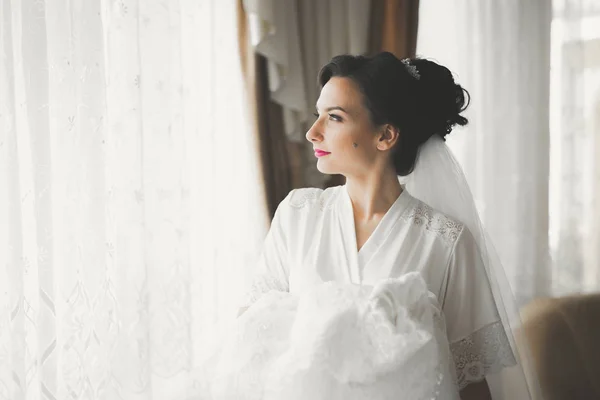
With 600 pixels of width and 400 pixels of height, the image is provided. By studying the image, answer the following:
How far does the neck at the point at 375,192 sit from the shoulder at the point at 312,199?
0.07 metres

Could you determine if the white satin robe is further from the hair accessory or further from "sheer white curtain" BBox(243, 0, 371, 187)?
"sheer white curtain" BBox(243, 0, 371, 187)

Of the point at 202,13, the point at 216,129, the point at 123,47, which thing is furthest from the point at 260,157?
the point at 123,47

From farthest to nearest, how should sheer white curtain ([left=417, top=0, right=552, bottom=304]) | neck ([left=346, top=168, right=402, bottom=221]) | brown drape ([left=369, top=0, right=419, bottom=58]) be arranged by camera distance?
sheer white curtain ([left=417, top=0, right=552, bottom=304]), brown drape ([left=369, top=0, right=419, bottom=58]), neck ([left=346, top=168, right=402, bottom=221])

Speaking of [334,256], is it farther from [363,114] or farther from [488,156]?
[488,156]

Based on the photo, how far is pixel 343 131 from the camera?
1.51 metres

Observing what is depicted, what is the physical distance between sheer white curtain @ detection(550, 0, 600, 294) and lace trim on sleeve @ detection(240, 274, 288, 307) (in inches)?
57.0

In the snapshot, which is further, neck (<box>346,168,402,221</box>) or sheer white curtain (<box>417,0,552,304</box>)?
sheer white curtain (<box>417,0,552,304</box>)

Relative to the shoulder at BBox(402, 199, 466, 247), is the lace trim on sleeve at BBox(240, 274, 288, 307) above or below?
below

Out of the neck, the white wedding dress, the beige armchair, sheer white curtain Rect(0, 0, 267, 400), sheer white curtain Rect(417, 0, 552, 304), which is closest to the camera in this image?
the white wedding dress

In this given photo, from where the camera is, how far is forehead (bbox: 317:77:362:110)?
4.95ft

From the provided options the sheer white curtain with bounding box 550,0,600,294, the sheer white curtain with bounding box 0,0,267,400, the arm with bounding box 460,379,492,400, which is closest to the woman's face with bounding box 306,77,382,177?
the sheer white curtain with bounding box 0,0,267,400

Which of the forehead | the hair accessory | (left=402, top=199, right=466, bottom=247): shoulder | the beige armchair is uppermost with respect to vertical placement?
the hair accessory

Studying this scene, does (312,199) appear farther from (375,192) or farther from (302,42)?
(302,42)

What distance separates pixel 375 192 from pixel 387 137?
0.43 ft
